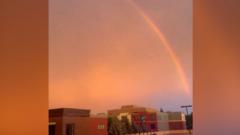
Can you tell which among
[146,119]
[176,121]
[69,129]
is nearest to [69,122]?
[69,129]

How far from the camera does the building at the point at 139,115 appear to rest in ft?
36.5

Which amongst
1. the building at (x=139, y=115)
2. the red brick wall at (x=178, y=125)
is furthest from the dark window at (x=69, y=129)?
the red brick wall at (x=178, y=125)

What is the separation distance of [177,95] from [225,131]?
855 centimetres

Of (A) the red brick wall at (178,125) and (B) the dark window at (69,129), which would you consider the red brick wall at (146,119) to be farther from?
(B) the dark window at (69,129)

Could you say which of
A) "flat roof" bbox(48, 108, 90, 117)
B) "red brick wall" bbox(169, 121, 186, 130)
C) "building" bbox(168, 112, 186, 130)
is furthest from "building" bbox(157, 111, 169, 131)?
"flat roof" bbox(48, 108, 90, 117)

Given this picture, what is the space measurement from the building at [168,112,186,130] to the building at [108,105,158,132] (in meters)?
1.49

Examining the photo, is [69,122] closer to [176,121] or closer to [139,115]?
[139,115]

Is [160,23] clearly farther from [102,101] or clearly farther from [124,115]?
[124,115]

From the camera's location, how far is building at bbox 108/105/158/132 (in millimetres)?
11125

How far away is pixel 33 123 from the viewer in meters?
2.57

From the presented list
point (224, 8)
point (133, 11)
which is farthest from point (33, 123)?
point (133, 11)

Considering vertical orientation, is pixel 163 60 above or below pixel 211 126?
above

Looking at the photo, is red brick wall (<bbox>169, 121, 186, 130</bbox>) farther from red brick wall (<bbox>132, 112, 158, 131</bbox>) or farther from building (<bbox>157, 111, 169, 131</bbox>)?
red brick wall (<bbox>132, 112, 158, 131</bbox>)

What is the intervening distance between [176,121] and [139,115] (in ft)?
9.24
